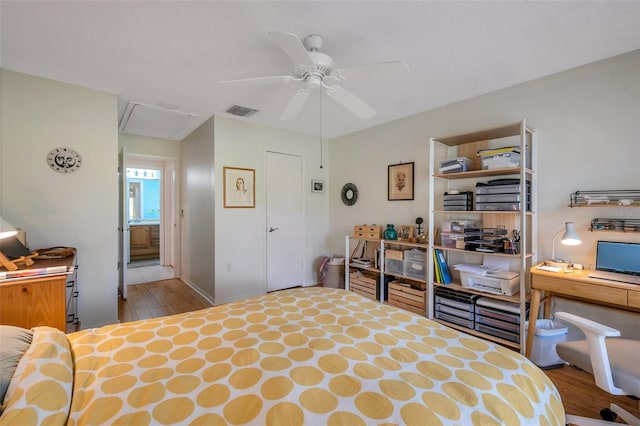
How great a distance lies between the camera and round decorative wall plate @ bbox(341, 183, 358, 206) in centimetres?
406

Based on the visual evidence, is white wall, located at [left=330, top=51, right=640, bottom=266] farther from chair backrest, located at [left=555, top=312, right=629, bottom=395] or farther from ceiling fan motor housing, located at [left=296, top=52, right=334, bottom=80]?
ceiling fan motor housing, located at [left=296, top=52, right=334, bottom=80]

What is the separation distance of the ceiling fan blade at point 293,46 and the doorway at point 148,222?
3.05 metres

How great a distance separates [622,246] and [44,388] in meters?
3.17

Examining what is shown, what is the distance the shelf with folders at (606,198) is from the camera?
1958 mm

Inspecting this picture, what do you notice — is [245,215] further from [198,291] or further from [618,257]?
[618,257]

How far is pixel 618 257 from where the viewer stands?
6.54 feet

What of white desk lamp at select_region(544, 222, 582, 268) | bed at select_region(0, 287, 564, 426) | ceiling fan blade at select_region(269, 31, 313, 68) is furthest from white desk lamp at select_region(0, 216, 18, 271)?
white desk lamp at select_region(544, 222, 582, 268)

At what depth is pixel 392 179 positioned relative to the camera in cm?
358

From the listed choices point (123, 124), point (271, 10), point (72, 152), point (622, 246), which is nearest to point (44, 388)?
point (271, 10)

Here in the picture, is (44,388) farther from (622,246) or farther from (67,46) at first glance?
(622,246)

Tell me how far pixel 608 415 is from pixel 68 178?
4280mm

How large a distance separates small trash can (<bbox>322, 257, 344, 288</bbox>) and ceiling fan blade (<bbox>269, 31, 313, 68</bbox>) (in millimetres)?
2752

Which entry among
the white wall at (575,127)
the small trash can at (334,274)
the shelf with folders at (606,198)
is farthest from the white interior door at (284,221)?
the shelf with folders at (606,198)

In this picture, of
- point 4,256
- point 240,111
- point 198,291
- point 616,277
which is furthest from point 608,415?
point 198,291
